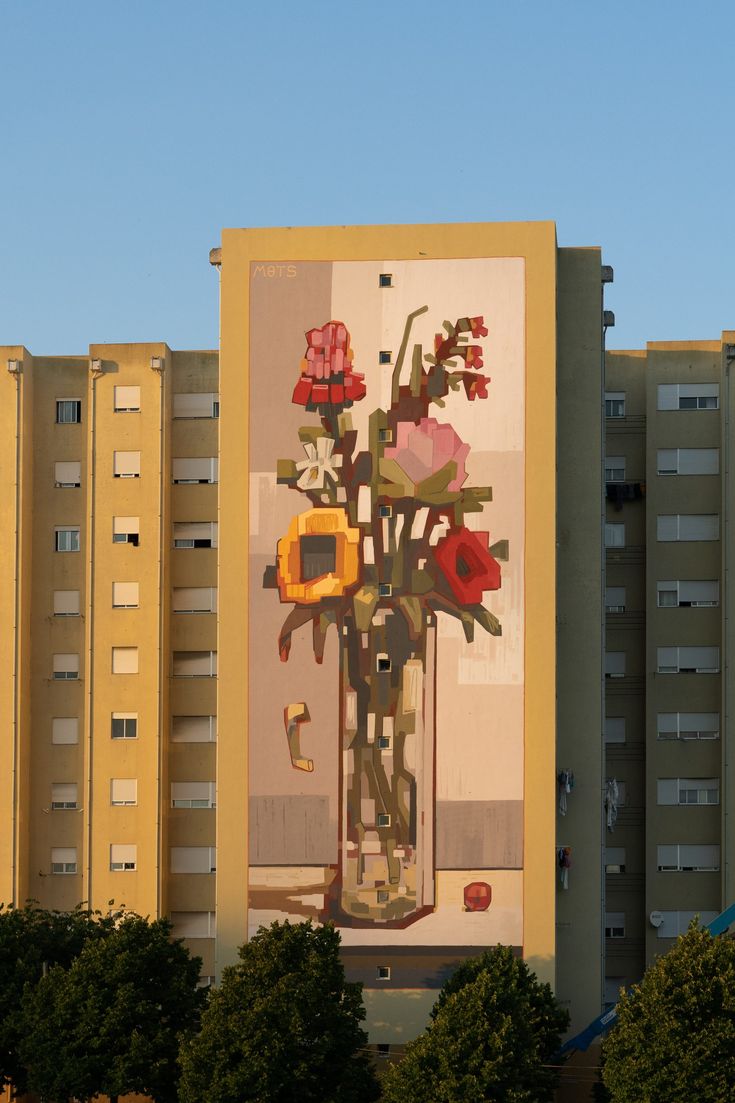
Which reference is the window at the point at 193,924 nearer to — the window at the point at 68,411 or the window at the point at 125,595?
the window at the point at 125,595

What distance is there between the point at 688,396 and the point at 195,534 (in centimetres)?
2112

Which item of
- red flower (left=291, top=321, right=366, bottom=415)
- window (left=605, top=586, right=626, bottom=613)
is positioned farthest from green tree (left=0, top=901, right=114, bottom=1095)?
window (left=605, top=586, right=626, bottom=613)

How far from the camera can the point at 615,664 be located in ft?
241

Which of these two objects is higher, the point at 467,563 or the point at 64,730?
the point at 467,563

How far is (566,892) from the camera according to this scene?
2566 inches

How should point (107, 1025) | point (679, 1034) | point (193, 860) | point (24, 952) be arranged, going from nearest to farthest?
point (679, 1034)
point (107, 1025)
point (24, 952)
point (193, 860)

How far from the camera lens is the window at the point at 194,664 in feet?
234

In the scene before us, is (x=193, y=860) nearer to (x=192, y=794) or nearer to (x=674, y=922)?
(x=192, y=794)

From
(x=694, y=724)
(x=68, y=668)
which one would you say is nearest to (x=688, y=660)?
(x=694, y=724)

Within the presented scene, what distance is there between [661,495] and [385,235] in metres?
16.8

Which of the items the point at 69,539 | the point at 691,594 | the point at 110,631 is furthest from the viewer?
the point at 691,594

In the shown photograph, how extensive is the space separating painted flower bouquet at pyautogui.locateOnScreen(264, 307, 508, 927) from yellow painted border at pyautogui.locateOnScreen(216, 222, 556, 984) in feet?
5.32

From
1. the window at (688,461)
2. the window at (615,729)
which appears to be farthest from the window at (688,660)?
the window at (688,461)

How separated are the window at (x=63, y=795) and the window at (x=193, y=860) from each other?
4526mm
